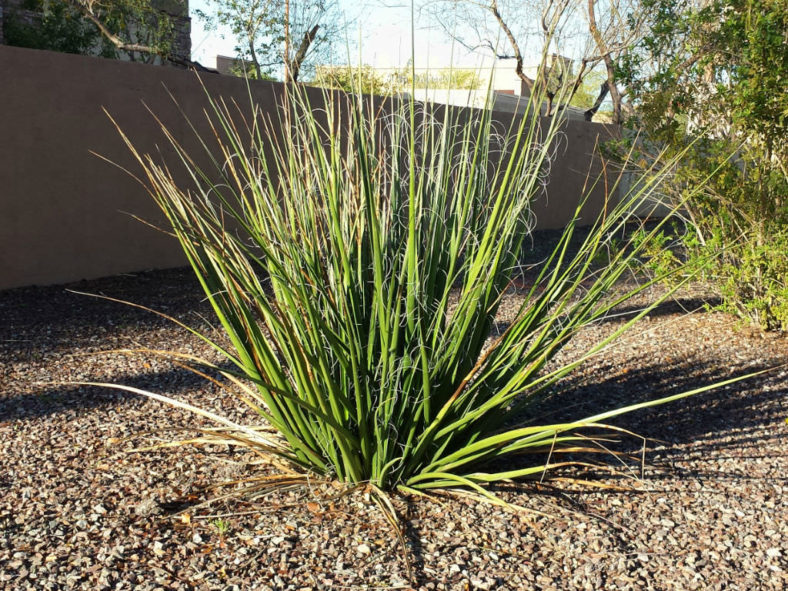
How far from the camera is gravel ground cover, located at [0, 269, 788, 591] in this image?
2.52m

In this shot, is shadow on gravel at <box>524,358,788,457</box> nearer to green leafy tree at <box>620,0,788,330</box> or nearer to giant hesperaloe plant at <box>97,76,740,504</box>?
giant hesperaloe plant at <box>97,76,740,504</box>

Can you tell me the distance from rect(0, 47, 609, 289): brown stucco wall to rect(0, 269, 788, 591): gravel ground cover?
243 centimetres

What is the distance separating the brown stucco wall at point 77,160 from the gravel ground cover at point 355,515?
243 cm

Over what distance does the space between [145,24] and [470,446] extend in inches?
472

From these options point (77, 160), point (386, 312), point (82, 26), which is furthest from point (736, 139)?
point (82, 26)

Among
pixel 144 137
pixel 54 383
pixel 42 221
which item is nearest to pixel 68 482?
pixel 54 383

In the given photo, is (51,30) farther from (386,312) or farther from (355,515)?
(355,515)

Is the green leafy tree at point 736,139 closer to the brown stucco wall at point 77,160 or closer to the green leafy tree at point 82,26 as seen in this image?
the brown stucco wall at point 77,160

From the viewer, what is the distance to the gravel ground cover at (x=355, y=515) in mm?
2520

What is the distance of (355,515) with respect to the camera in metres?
2.86

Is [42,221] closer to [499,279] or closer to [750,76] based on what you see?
[499,279]

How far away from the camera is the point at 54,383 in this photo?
431 cm

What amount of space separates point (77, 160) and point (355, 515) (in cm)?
515

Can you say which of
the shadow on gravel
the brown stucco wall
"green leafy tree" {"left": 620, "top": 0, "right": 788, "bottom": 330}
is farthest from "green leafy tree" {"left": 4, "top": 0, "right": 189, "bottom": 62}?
the shadow on gravel
